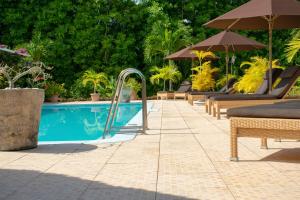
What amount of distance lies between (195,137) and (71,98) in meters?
14.0

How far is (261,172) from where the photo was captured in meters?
3.68

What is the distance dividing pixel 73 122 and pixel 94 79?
24.9 feet

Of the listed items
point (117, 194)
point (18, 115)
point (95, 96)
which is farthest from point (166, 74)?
point (117, 194)

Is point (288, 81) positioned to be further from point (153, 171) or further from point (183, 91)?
point (183, 91)

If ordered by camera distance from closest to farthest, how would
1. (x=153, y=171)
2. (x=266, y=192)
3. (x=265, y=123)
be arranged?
1. (x=266, y=192)
2. (x=153, y=171)
3. (x=265, y=123)

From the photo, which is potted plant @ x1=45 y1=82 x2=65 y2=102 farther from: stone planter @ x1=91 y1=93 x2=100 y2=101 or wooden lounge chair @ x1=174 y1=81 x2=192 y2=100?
wooden lounge chair @ x1=174 y1=81 x2=192 y2=100

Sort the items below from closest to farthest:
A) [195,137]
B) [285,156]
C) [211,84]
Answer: [285,156] < [195,137] < [211,84]

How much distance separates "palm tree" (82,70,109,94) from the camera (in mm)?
18953

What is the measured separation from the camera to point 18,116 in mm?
5086

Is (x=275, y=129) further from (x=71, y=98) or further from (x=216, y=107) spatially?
(x=71, y=98)

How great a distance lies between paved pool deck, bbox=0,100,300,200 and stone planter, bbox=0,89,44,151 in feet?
0.54

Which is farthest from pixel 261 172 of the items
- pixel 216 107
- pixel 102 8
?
pixel 102 8

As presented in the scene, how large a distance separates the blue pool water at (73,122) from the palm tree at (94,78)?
269 centimetres

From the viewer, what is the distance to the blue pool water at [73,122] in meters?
8.91
